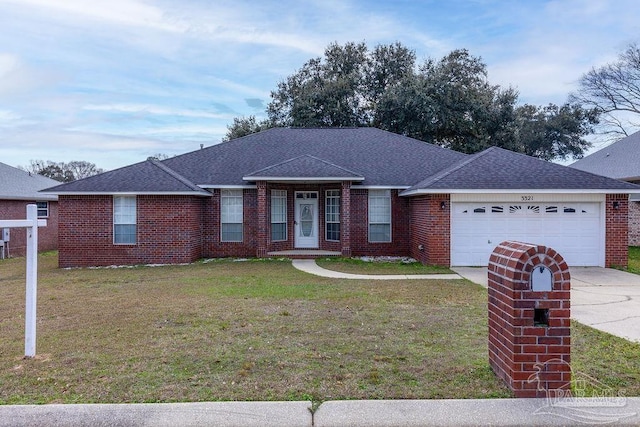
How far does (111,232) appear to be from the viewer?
49.0 ft

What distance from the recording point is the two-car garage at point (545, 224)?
13.5 meters

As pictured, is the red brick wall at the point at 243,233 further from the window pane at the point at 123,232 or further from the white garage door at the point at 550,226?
the white garage door at the point at 550,226

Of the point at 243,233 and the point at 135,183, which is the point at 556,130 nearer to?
the point at 243,233

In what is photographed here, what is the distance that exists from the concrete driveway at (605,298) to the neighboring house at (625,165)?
33.1 feet

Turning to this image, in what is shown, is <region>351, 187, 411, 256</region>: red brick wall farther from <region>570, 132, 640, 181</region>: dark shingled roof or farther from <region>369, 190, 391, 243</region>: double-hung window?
<region>570, 132, 640, 181</region>: dark shingled roof

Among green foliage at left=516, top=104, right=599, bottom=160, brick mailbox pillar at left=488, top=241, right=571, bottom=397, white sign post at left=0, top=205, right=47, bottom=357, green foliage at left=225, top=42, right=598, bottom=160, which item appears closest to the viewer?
brick mailbox pillar at left=488, top=241, right=571, bottom=397

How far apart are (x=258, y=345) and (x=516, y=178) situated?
10.9 m

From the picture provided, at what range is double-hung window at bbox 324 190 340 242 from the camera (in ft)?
54.7

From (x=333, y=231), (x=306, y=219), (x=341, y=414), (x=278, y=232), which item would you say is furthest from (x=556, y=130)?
(x=341, y=414)

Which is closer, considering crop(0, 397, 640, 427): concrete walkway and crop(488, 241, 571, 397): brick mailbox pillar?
crop(0, 397, 640, 427): concrete walkway

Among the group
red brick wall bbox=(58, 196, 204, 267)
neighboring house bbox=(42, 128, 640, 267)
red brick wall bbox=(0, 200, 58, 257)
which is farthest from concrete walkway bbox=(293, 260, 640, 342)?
red brick wall bbox=(0, 200, 58, 257)

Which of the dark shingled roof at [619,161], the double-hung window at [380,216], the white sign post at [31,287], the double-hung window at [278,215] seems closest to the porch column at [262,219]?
the double-hung window at [278,215]

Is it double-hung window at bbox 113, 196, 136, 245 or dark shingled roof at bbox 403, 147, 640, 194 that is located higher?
dark shingled roof at bbox 403, 147, 640, 194

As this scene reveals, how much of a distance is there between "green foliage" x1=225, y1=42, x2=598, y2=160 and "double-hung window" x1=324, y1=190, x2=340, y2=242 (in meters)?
13.1
